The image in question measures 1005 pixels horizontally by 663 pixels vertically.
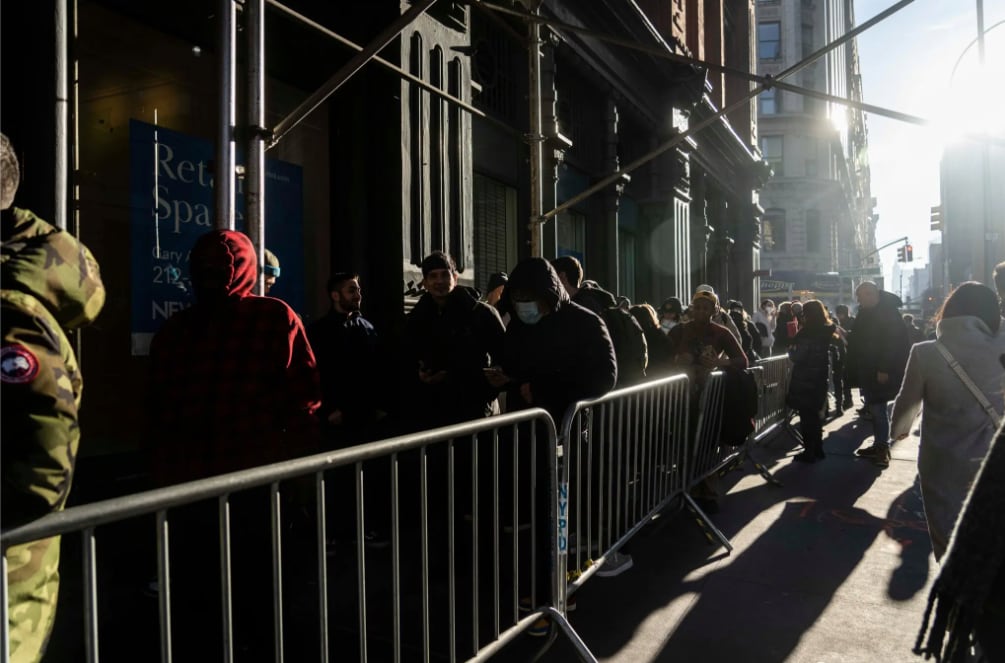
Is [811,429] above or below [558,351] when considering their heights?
below

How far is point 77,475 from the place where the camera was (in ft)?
16.5

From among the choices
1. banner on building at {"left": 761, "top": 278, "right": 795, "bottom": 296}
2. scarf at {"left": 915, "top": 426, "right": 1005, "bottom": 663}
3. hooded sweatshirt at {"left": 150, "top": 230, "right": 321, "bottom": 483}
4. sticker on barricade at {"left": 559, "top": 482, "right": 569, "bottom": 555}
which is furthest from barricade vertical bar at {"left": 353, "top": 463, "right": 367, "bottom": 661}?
banner on building at {"left": 761, "top": 278, "right": 795, "bottom": 296}

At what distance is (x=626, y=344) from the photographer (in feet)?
19.4

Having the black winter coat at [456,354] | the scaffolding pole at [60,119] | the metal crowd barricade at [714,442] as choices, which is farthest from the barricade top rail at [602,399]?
the scaffolding pole at [60,119]

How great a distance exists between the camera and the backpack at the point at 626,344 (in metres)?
5.85

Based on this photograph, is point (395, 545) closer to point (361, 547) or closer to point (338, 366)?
point (361, 547)

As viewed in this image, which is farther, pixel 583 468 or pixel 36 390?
pixel 583 468

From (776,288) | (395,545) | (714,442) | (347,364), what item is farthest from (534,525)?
(776,288)

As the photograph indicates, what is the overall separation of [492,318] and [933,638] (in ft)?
12.2

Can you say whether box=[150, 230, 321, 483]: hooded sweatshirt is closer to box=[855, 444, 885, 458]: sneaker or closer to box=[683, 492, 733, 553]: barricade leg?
box=[683, 492, 733, 553]: barricade leg

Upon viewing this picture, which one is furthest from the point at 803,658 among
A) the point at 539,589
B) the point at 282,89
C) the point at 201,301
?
the point at 282,89

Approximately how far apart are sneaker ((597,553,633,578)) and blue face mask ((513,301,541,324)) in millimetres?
1581

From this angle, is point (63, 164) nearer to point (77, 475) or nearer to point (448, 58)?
point (77, 475)

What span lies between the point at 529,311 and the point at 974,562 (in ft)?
9.90
